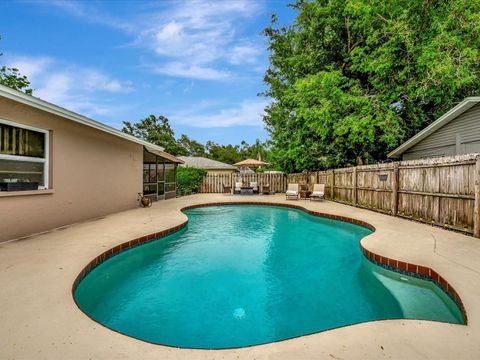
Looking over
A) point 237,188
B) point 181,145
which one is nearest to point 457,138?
point 237,188

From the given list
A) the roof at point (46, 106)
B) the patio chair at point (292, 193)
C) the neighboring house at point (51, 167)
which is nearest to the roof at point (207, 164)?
the patio chair at point (292, 193)

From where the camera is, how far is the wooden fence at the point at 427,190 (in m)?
5.20

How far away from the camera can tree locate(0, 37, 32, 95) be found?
2080cm

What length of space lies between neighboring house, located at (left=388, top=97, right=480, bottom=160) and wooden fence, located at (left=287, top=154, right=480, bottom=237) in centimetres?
316

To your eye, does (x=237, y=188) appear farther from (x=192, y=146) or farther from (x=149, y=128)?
(x=192, y=146)

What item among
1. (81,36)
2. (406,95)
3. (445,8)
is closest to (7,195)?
(81,36)

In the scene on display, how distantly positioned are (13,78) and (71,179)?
2347cm

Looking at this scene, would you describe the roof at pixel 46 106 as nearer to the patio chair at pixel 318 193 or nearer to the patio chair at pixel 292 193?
the patio chair at pixel 292 193

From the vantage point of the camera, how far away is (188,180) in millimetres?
17172

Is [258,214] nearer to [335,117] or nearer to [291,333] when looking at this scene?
[335,117]

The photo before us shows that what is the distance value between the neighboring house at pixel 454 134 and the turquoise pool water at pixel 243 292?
20.5 ft

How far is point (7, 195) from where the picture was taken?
472 centimetres

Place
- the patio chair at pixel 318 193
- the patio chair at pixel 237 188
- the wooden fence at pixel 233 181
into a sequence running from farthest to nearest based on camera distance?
the wooden fence at pixel 233 181, the patio chair at pixel 237 188, the patio chair at pixel 318 193

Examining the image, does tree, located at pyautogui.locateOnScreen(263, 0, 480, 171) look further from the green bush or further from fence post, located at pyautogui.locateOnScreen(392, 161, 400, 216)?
the green bush
